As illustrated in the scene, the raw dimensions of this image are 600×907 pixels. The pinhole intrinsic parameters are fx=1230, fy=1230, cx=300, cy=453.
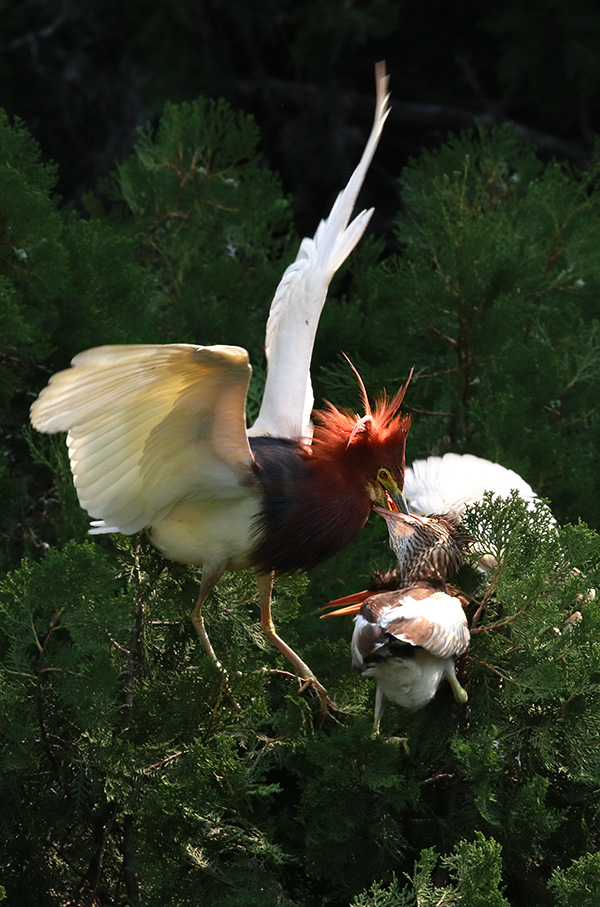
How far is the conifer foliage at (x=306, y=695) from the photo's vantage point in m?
2.62

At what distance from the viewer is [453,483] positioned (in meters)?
3.45

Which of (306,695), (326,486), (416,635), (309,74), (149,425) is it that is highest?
(149,425)

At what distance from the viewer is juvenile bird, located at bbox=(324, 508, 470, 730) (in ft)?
8.49

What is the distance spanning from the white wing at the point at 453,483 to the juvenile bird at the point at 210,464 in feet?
0.54

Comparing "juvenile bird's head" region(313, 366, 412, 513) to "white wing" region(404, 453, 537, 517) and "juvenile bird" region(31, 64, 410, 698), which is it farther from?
"white wing" region(404, 453, 537, 517)

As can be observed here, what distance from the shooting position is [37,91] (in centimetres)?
734

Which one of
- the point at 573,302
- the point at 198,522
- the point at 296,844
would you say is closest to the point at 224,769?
Result: the point at 296,844

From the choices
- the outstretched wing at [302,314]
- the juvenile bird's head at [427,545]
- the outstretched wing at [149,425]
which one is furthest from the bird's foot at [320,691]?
the outstretched wing at [302,314]

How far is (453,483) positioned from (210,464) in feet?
2.43

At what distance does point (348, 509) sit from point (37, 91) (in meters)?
4.97

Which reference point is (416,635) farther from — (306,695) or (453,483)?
(453,483)

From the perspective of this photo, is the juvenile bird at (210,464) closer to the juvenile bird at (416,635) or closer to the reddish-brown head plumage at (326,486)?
the reddish-brown head plumage at (326,486)

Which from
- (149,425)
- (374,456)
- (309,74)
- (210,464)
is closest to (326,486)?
(374,456)

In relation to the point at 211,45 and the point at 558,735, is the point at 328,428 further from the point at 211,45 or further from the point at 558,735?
the point at 211,45
